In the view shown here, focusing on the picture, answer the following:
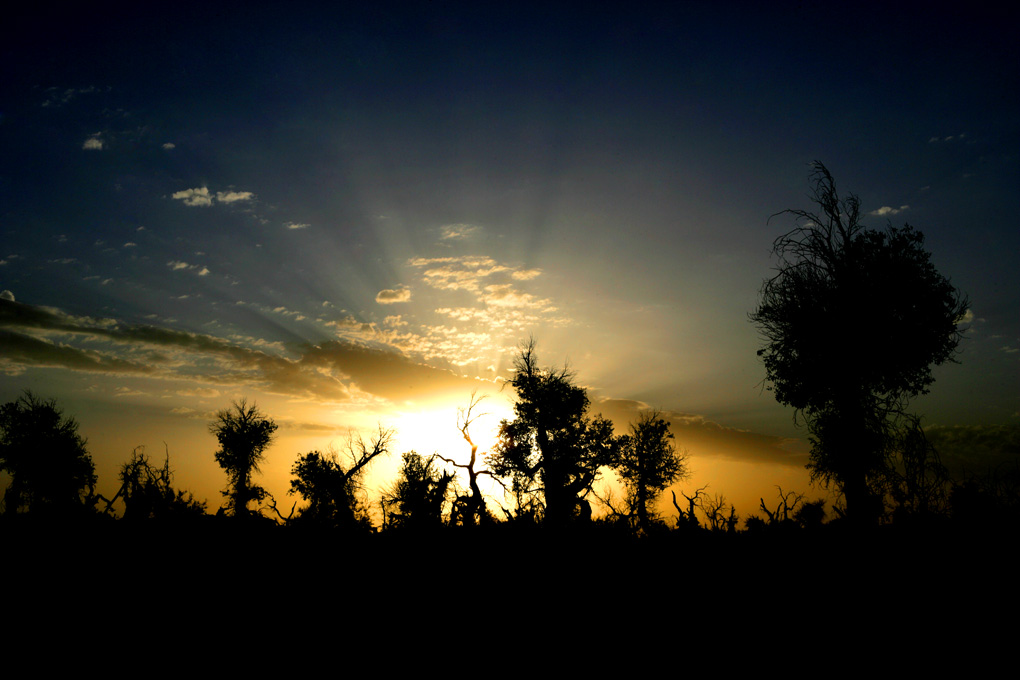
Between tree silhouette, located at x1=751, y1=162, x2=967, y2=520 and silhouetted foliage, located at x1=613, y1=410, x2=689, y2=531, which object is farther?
silhouetted foliage, located at x1=613, y1=410, x2=689, y2=531

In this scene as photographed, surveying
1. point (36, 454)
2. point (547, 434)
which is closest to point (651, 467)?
point (547, 434)

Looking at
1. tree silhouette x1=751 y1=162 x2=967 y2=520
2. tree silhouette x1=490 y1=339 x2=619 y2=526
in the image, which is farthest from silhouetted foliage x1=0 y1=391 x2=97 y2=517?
tree silhouette x1=751 y1=162 x2=967 y2=520

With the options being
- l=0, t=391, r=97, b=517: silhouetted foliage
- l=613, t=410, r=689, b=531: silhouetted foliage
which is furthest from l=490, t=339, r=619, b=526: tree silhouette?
l=0, t=391, r=97, b=517: silhouetted foliage

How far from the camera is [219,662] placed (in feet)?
35.4

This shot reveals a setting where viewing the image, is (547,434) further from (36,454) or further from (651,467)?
(36,454)

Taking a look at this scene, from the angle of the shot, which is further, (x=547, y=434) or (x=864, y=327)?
(x=547, y=434)

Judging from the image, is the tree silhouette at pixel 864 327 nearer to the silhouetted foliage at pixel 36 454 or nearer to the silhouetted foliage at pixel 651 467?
the silhouetted foliage at pixel 651 467

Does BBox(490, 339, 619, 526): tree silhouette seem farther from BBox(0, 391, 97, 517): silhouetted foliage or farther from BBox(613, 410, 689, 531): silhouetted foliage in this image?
BBox(0, 391, 97, 517): silhouetted foliage

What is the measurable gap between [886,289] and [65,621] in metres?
30.2

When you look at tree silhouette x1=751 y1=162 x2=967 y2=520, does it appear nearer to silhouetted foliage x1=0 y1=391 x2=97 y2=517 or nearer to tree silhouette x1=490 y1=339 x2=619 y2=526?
tree silhouette x1=490 y1=339 x2=619 y2=526

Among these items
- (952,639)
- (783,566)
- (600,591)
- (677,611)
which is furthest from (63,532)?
(952,639)

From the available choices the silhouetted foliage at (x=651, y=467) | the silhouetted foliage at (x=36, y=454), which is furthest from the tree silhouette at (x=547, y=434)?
the silhouetted foliage at (x=36, y=454)

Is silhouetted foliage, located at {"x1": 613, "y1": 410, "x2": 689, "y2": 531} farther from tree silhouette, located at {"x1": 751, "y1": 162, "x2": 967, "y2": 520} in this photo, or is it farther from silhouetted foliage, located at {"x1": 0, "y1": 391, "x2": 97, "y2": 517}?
silhouetted foliage, located at {"x1": 0, "y1": 391, "x2": 97, "y2": 517}

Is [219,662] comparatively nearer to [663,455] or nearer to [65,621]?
[65,621]
